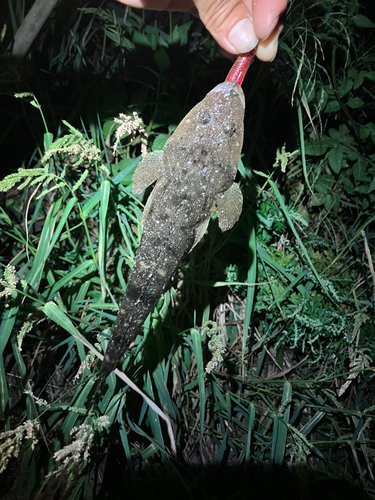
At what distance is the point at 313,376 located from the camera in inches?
89.9

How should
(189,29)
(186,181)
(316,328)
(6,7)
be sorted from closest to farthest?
(186,181)
(316,328)
(6,7)
(189,29)

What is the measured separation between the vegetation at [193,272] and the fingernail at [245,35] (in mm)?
595

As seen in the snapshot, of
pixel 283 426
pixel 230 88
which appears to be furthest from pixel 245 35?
pixel 283 426

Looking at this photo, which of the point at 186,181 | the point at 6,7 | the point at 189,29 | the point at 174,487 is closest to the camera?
the point at 186,181

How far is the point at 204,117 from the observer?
1459 millimetres

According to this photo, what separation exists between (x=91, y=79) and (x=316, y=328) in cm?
231

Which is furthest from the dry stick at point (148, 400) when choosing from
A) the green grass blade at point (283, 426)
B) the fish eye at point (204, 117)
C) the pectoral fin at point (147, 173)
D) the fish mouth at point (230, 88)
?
the fish mouth at point (230, 88)

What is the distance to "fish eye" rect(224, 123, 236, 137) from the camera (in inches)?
57.4

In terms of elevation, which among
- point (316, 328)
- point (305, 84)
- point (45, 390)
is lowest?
point (316, 328)

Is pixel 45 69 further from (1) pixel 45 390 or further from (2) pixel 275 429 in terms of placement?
(2) pixel 275 429

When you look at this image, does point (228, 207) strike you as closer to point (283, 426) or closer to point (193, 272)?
point (193, 272)

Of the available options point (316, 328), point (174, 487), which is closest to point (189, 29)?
point (316, 328)

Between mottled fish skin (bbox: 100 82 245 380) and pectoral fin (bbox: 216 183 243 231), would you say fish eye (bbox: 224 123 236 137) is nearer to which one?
mottled fish skin (bbox: 100 82 245 380)

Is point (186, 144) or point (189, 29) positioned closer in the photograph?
point (186, 144)
